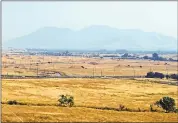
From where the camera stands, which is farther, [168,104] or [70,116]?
[168,104]

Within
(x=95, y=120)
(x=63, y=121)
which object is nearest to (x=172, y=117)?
(x=95, y=120)

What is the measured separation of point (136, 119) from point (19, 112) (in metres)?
15.3

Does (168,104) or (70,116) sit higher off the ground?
(70,116)

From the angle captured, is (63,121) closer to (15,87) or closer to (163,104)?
(163,104)

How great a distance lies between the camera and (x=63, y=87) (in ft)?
371

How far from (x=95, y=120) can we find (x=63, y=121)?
4.30 m

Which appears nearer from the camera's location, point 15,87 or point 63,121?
point 63,121

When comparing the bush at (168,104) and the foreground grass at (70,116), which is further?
the bush at (168,104)

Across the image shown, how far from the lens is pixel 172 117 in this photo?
52.3m

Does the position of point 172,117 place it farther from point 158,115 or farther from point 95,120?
point 95,120

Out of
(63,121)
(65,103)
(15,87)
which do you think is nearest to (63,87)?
(15,87)

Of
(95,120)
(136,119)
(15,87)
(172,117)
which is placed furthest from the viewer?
(15,87)

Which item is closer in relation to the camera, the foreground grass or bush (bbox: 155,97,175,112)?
the foreground grass

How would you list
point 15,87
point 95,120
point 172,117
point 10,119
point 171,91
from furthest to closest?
point 171,91 < point 15,87 < point 172,117 < point 95,120 < point 10,119
